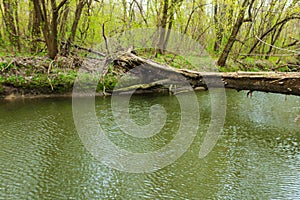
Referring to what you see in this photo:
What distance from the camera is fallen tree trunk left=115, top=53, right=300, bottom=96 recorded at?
19.5 feet

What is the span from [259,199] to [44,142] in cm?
353

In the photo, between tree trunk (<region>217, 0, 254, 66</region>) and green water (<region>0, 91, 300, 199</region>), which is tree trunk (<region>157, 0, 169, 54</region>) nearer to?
tree trunk (<region>217, 0, 254, 66</region>)

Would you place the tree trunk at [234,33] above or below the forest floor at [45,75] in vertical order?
above

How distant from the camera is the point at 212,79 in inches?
301

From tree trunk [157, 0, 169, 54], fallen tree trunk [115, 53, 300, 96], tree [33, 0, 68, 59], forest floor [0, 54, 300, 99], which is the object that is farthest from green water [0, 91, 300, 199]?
tree trunk [157, 0, 169, 54]

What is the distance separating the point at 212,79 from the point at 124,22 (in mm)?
6499

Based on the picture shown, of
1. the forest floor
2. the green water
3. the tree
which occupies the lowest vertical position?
the green water

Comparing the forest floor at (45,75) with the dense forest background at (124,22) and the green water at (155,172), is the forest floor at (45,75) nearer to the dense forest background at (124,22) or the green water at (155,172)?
the dense forest background at (124,22)

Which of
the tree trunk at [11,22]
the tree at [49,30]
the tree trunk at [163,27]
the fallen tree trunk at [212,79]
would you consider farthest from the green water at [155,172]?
the tree trunk at [163,27]

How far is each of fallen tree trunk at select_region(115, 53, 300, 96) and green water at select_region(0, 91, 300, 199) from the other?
768 mm

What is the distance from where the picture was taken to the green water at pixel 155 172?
3.40 m

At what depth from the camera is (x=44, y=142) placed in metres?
4.96

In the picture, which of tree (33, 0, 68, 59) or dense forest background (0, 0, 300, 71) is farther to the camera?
dense forest background (0, 0, 300, 71)

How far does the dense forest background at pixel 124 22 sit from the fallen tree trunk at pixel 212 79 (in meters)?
2.07
